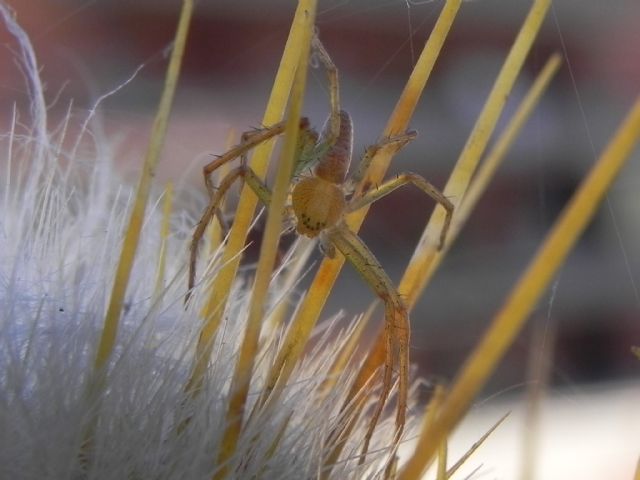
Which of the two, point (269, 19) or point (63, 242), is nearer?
point (63, 242)

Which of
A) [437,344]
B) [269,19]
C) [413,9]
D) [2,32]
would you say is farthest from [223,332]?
[437,344]

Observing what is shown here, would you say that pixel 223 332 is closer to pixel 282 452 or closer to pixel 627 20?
pixel 282 452

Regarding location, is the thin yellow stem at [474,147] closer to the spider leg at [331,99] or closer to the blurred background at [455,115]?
the spider leg at [331,99]

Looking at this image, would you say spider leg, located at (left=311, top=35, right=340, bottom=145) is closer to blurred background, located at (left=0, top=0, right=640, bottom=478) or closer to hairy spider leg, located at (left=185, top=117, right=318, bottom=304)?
hairy spider leg, located at (left=185, top=117, right=318, bottom=304)

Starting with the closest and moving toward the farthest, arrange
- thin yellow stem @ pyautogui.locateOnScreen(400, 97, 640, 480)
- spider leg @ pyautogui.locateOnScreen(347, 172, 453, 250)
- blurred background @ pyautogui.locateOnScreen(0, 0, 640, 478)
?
thin yellow stem @ pyautogui.locateOnScreen(400, 97, 640, 480)
spider leg @ pyautogui.locateOnScreen(347, 172, 453, 250)
blurred background @ pyautogui.locateOnScreen(0, 0, 640, 478)

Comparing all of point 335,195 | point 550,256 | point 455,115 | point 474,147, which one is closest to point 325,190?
point 335,195

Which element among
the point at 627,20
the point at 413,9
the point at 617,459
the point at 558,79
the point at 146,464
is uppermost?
the point at 627,20

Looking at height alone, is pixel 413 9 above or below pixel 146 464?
above

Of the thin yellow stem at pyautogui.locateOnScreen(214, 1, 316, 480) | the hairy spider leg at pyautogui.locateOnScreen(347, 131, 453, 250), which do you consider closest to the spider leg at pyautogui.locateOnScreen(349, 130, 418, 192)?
the hairy spider leg at pyautogui.locateOnScreen(347, 131, 453, 250)
